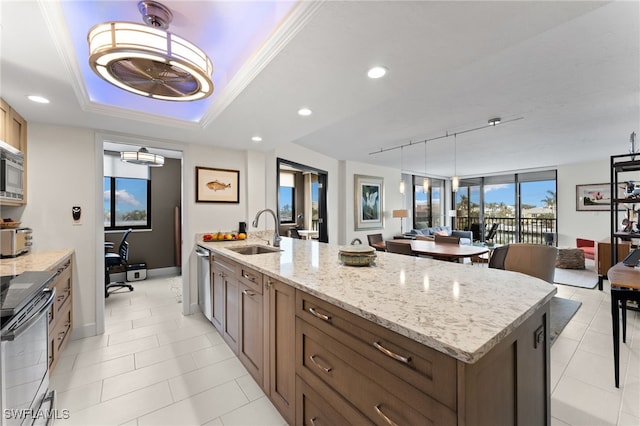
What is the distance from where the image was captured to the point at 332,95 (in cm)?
217

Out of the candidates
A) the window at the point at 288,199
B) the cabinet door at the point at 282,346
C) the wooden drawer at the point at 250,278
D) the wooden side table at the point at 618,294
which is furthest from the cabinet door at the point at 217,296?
the window at the point at 288,199

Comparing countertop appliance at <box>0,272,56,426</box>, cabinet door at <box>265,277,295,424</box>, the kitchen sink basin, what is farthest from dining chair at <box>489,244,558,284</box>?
countertop appliance at <box>0,272,56,426</box>

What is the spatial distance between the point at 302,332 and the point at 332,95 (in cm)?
179

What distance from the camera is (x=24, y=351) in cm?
135

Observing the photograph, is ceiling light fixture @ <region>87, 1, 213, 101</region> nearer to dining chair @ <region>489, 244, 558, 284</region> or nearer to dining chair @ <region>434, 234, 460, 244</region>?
dining chair @ <region>489, 244, 558, 284</region>

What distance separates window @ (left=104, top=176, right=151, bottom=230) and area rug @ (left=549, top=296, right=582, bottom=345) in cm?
663

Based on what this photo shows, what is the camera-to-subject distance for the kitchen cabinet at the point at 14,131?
215cm

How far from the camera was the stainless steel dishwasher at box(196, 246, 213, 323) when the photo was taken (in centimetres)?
303

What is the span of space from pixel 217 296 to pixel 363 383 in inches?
83.1

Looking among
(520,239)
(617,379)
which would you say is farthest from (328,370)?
(520,239)

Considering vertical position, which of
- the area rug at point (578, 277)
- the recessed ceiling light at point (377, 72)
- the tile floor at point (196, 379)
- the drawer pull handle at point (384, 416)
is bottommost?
the tile floor at point (196, 379)

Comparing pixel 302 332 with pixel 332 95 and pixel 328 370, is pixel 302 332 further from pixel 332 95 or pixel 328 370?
pixel 332 95

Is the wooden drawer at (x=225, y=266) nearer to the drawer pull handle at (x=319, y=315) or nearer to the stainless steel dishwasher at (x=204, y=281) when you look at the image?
the stainless steel dishwasher at (x=204, y=281)

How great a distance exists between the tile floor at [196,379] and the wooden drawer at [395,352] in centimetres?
103
